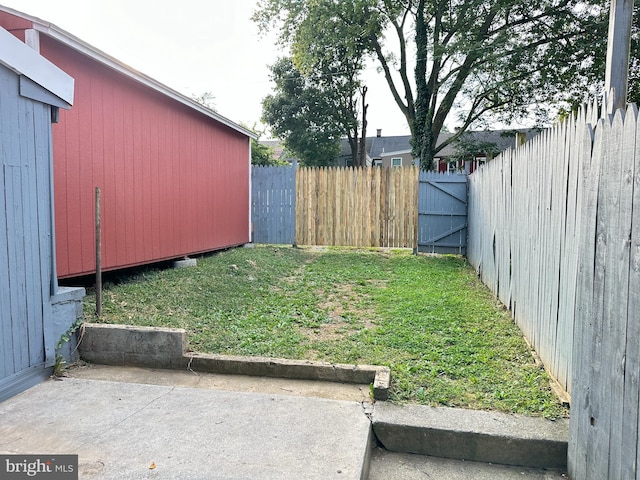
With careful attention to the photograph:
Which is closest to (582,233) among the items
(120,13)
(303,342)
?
(303,342)

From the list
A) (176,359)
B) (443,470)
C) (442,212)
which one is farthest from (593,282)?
(442,212)

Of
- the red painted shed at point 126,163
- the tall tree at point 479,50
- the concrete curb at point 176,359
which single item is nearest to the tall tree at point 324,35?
the tall tree at point 479,50

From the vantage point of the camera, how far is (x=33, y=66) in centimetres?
290

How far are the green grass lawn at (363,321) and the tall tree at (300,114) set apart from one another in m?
15.2

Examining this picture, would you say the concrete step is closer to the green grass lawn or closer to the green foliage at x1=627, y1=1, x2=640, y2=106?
the green grass lawn

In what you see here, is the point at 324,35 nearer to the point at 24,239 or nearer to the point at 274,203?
the point at 274,203

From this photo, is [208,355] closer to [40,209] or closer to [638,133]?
[40,209]

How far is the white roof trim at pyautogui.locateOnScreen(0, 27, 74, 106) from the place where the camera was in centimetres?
272

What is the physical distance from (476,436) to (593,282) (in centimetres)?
101

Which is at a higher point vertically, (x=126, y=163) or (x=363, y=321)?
(x=126, y=163)

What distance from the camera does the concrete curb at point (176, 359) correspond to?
3111 mm

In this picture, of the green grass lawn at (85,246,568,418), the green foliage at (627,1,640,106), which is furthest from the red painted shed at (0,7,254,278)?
the green foliage at (627,1,640,106)

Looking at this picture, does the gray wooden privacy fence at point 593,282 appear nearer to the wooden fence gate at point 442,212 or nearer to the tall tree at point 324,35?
the wooden fence gate at point 442,212

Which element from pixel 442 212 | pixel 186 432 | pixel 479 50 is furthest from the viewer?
pixel 479 50
